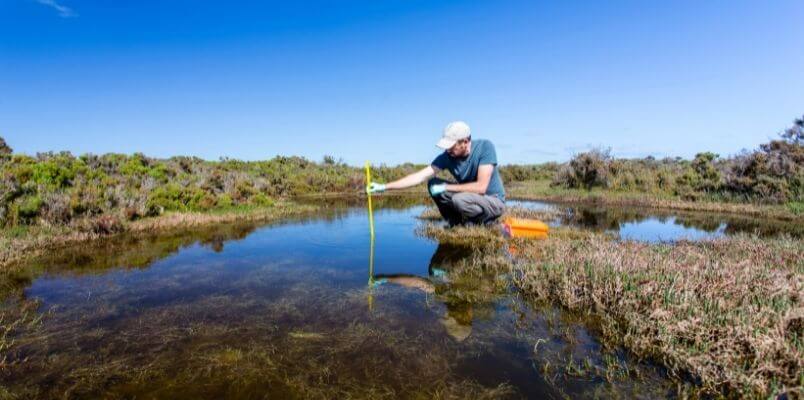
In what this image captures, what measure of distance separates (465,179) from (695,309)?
4611 mm

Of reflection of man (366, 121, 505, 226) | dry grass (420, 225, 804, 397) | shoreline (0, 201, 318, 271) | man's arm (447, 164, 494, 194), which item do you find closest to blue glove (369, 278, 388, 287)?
dry grass (420, 225, 804, 397)

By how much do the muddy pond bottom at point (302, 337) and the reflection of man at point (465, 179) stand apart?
5.74 feet

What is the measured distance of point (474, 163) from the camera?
23.2ft

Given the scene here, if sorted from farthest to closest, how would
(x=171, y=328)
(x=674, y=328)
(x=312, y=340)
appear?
(x=171, y=328), (x=312, y=340), (x=674, y=328)

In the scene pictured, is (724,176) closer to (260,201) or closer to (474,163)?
(474,163)

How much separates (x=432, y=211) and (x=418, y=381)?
32.0 feet

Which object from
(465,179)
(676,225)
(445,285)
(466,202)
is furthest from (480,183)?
(676,225)

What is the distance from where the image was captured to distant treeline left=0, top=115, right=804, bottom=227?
919 centimetres

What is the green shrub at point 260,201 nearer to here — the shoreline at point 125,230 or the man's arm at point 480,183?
the shoreline at point 125,230

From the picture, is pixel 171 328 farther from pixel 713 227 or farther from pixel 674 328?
pixel 713 227

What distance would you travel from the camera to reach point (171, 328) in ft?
11.4

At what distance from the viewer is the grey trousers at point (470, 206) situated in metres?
7.48

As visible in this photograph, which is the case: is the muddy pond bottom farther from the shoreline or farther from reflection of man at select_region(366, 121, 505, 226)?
reflection of man at select_region(366, 121, 505, 226)

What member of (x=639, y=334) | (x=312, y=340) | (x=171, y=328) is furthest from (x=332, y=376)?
(x=639, y=334)
